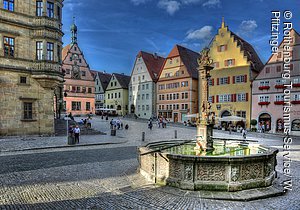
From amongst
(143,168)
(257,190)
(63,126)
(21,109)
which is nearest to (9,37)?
(21,109)

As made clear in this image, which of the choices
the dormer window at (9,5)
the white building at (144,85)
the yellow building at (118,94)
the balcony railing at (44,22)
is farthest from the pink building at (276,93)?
the yellow building at (118,94)

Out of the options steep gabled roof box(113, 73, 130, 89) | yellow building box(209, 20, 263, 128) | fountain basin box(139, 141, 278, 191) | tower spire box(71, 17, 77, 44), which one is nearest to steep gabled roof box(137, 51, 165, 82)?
steep gabled roof box(113, 73, 130, 89)

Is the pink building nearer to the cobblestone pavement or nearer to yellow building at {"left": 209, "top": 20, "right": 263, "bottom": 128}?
yellow building at {"left": 209, "top": 20, "right": 263, "bottom": 128}

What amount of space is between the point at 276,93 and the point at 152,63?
93.5 ft

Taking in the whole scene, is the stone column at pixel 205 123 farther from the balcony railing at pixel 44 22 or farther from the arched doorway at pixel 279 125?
the arched doorway at pixel 279 125

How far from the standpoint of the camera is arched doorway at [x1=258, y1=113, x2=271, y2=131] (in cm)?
3422

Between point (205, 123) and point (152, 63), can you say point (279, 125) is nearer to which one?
point (205, 123)

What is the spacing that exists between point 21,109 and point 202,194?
20041 mm

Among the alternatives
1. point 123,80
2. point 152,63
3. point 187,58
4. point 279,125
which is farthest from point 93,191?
point 123,80

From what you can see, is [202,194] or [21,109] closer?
[202,194]

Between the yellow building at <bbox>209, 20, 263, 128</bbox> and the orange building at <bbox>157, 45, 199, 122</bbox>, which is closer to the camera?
the yellow building at <bbox>209, 20, 263, 128</bbox>

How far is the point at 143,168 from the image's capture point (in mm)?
8641

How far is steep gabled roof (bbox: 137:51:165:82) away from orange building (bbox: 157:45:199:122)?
9.27 feet

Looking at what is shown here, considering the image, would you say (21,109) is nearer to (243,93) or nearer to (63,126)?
(63,126)
